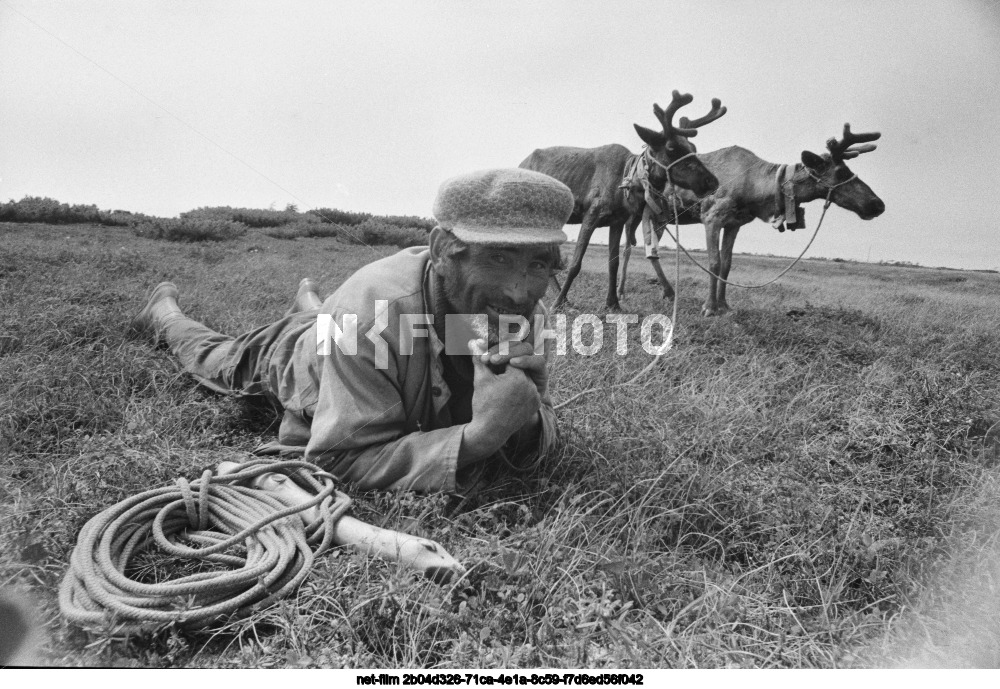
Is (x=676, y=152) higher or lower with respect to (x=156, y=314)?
higher

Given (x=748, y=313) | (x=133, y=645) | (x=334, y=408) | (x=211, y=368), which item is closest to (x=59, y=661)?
(x=133, y=645)

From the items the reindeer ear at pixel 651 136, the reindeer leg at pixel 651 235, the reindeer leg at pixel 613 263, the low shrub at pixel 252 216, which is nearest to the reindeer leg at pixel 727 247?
the reindeer leg at pixel 651 235

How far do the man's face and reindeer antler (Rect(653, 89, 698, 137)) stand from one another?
2180mm

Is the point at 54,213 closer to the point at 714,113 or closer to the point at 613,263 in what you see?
the point at 613,263

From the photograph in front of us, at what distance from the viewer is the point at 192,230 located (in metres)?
5.36

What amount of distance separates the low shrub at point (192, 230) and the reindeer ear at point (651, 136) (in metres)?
3.60

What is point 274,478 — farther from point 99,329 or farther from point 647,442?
point 99,329

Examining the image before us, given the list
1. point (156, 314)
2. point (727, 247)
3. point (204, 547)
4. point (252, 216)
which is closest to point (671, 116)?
point (727, 247)

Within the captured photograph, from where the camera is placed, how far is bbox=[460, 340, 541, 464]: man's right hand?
5.95 feet

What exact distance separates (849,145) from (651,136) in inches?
57.5

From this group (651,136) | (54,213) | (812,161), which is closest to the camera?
(812,161)

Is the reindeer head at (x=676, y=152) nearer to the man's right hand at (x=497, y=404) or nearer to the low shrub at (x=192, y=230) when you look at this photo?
the man's right hand at (x=497, y=404)

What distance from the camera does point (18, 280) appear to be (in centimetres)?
372

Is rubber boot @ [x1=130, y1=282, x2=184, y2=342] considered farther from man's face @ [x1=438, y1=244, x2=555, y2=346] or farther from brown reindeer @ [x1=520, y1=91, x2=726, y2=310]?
brown reindeer @ [x1=520, y1=91, x2=726, y2=310]
